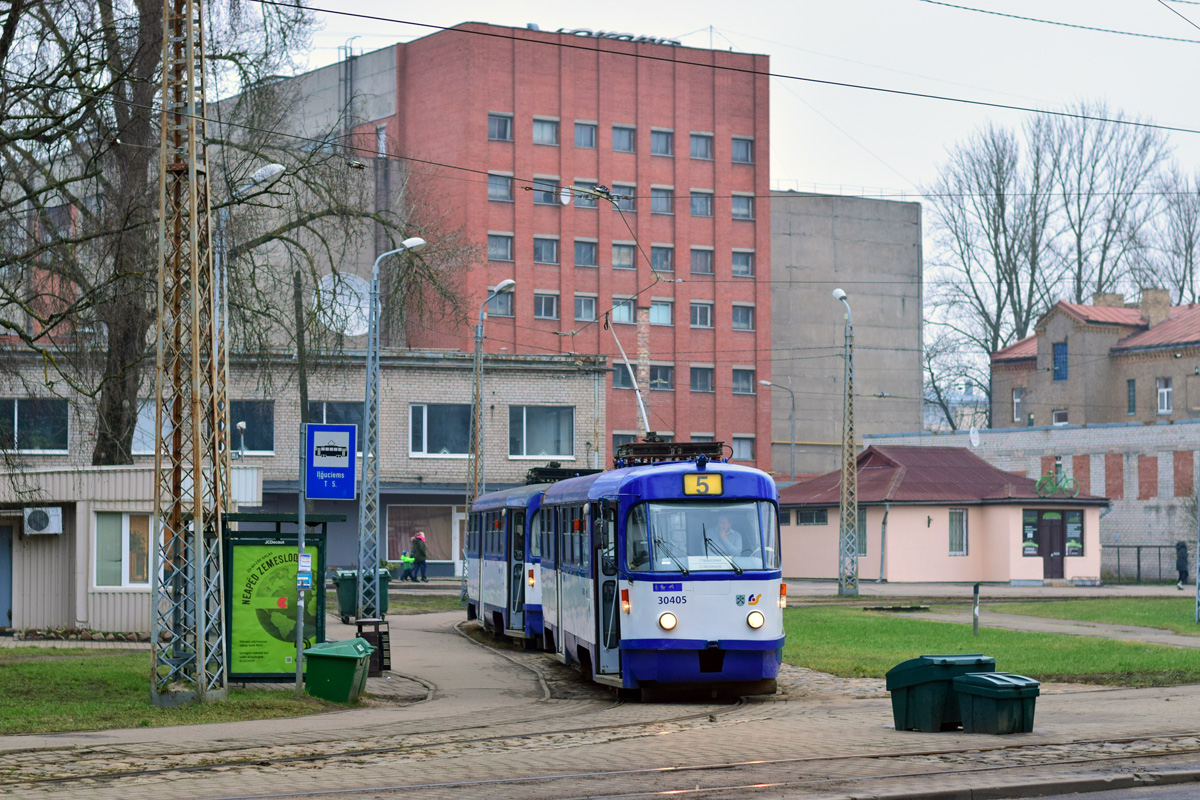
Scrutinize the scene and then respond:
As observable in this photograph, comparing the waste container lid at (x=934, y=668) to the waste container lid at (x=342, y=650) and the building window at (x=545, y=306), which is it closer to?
the waste container lid at (x=342, y=650)

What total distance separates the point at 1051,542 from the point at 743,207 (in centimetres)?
2802

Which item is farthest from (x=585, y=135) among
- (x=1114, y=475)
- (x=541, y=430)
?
(x=1114, y=475)

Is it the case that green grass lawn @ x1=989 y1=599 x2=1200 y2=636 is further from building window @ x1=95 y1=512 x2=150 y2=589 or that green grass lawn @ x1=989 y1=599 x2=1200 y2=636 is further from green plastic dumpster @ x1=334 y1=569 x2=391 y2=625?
building window @ x1=95 y1=512 x2=150 y2=589

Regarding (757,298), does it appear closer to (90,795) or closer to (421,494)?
(421,494)

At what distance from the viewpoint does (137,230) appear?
2139 cm

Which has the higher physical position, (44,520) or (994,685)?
(44,520)

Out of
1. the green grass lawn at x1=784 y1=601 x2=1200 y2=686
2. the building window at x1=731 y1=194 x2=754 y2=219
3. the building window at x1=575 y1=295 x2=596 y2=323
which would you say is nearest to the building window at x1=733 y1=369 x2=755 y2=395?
the building window at x1=731 y1=194 x2=754 y2=219

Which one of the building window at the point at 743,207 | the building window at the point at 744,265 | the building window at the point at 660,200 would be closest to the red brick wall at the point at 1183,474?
the building window at the point at 744,265

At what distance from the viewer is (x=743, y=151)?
7719 centimetres

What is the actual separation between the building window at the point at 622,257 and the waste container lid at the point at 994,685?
61209 millimetres

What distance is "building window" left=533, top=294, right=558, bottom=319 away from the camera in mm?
72500

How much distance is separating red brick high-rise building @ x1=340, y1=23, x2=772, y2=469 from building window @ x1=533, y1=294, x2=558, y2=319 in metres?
0.07

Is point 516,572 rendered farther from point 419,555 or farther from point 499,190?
point 499,190

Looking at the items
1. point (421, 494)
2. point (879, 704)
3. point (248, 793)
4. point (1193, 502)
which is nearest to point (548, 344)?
point (421, 494)
